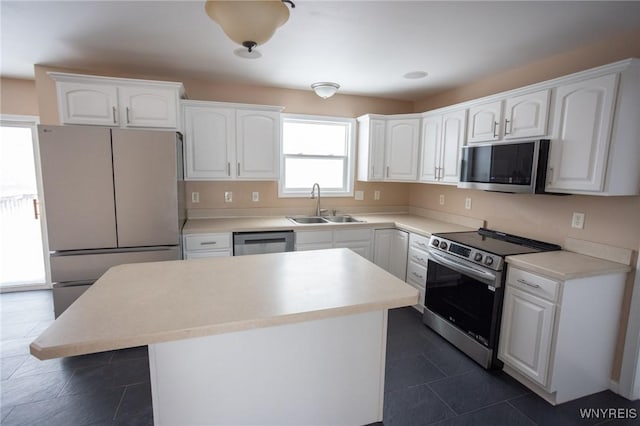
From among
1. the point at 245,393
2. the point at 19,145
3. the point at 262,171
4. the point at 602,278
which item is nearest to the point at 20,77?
the point at 19,145

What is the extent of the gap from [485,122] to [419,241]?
1.28 metres

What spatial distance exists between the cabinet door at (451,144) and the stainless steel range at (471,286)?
650 millimetres

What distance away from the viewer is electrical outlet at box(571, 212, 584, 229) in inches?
94.5

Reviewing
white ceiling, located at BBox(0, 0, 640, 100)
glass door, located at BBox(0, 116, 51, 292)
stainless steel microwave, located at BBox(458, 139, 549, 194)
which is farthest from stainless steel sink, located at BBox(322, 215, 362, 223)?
glass door, located at BBox(0, 116, 51, 292)

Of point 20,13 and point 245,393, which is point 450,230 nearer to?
point 245,393

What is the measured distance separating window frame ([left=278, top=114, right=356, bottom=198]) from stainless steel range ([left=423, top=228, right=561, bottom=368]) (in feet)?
4.91

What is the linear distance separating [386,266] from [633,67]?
8.57 ft

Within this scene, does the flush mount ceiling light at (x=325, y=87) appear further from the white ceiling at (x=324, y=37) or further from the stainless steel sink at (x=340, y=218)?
the stainless steel sink at (x=340, y=218)

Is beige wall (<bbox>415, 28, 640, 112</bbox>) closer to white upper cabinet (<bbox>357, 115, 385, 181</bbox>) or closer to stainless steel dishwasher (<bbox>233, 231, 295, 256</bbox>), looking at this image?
white upper cabinet (<bbox>357, 115, 385, 181</bbox>)

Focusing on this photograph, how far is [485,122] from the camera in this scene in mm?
2797

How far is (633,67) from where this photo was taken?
1905 mm

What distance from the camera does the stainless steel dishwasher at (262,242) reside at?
317 centimetres

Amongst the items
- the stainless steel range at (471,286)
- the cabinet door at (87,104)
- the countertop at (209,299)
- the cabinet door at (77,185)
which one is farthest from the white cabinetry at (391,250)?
the cabinet door at (87,104)

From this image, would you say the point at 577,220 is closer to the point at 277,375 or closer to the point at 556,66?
the point at 556,66
